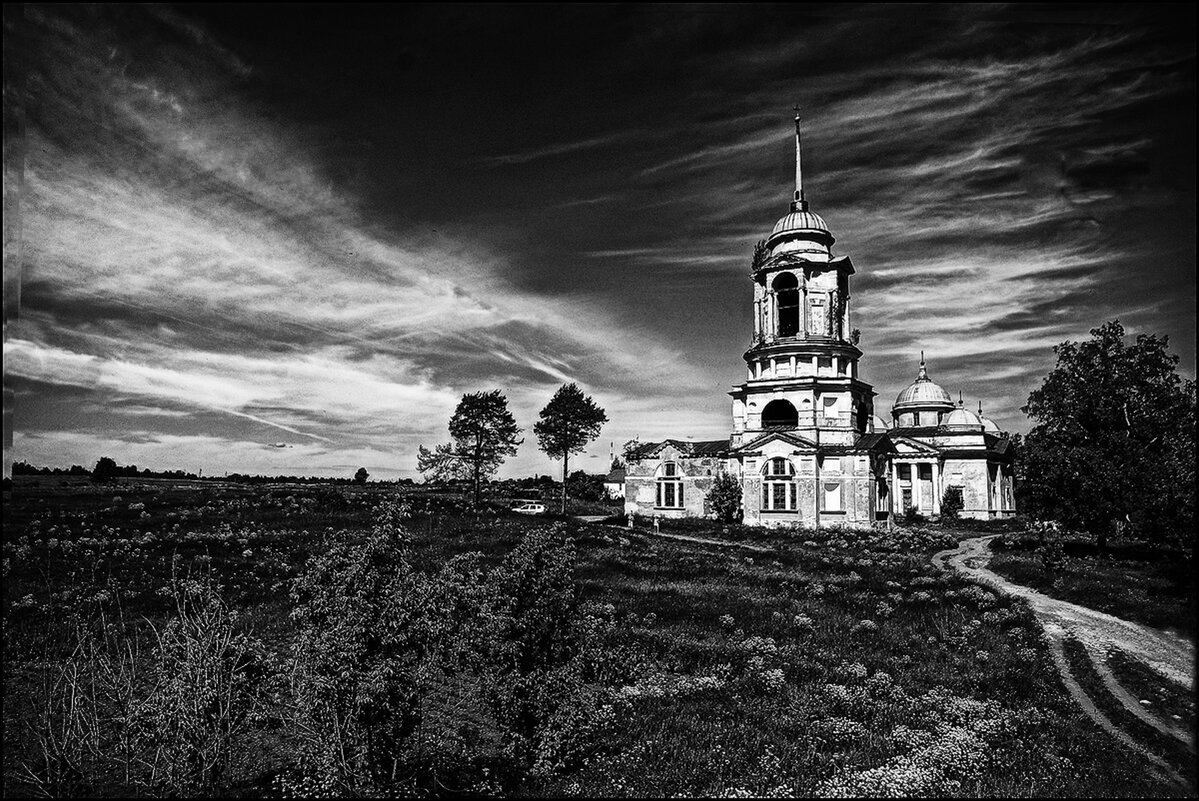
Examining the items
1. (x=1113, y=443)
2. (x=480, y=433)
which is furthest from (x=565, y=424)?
(x=1113, y=443)

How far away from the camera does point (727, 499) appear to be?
55812 mm

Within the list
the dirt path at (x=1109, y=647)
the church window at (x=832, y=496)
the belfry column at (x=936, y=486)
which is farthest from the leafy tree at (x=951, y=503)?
the dirt path at (x=1109, y=647)

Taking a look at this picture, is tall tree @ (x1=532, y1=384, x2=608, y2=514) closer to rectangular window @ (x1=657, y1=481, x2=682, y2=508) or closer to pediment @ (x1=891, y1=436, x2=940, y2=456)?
rectangular window @ (x1=657, y1=481, x2=682, y2=508)

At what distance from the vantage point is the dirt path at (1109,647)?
32.0 feet

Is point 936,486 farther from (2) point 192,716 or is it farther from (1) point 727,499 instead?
(2) point 192,716

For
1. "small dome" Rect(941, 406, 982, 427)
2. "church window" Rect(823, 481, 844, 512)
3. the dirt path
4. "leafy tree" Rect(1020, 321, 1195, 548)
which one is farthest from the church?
the dirt path

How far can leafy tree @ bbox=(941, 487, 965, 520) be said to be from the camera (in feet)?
202

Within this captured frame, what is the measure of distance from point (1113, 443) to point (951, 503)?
4585 centimetres

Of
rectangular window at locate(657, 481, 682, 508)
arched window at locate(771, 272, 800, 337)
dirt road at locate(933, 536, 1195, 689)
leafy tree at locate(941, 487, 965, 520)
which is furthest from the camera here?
leafy tree at locate(941, 487, 965, 520)

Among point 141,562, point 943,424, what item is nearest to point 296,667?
point 141,562

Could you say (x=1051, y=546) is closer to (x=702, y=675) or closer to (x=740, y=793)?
(x=702, y=675)

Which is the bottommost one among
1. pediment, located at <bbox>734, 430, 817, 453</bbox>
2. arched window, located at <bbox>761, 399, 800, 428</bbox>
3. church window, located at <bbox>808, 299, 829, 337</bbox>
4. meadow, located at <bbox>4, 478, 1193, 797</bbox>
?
meadow, located at <bbox>4, 478, 1193, 797</bbox>

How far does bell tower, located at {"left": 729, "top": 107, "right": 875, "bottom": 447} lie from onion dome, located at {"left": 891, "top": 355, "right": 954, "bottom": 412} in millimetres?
20117

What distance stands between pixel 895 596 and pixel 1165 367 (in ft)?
53.3
